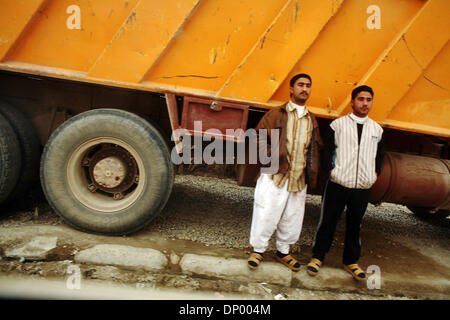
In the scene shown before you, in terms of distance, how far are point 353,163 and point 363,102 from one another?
1.63 ft

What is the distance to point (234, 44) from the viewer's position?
2289mm

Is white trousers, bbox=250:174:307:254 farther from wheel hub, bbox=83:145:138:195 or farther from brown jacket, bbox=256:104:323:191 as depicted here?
wheel hub, bbox=83:145:138:195

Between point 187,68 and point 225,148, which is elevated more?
point 187,68

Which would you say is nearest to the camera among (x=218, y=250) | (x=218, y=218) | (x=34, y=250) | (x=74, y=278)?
(x=74, y=278)

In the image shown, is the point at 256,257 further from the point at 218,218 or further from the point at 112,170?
the point at 112,170

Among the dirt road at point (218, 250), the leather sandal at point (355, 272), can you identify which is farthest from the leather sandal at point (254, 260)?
the leather sandal at point (355, 272)

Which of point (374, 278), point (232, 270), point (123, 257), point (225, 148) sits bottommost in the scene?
point (374, 278)

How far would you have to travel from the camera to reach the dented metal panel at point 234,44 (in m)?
2.21

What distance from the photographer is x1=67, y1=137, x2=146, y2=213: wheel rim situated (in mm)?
2433

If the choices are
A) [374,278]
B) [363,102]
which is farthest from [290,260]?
[363,102]

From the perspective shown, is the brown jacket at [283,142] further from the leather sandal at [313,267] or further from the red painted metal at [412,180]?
the red painted metal at [412,180]

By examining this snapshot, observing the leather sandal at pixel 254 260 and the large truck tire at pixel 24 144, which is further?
the large truck tire at pixel 24 144

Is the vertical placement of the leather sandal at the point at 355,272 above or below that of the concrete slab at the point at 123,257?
below

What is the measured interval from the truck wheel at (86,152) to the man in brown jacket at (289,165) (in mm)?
892
